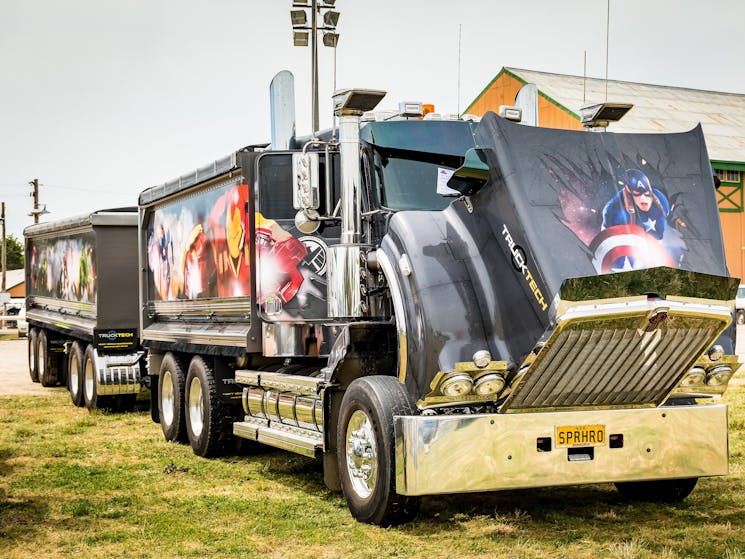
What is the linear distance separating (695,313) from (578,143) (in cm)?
148

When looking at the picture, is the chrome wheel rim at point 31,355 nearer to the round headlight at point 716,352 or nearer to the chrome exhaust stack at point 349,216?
the chrome exhaust stack at point 349,216

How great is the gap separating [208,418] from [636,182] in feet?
19.3

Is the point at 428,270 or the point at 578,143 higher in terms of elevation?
the point at 578,143

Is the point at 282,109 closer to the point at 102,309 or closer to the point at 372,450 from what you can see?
the point at 372,450

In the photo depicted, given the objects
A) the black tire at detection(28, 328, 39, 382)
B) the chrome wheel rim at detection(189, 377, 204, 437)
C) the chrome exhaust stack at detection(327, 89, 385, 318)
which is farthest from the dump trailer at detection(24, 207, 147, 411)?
the chrome exhaust stack at detection(327, 89, 385, 318)

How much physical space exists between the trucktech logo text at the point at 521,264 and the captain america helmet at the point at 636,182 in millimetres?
926

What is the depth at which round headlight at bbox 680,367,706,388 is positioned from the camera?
8.37 metres

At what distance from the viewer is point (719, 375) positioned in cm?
845

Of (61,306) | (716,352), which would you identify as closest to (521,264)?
(716,352)

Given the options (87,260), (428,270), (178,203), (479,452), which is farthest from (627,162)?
(87,260)

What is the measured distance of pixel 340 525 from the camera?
8516 mm

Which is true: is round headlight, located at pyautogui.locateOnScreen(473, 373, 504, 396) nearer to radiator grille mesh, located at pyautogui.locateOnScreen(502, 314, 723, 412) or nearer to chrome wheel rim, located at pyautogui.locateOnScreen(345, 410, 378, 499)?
radiator grille mesh, located at pyautogui.locateOnScreen(502, 314, 723, 412)

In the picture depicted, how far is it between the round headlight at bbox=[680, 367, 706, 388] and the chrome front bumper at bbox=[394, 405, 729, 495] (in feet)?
0.75

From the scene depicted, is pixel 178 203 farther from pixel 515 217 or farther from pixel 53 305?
pixel 53 305
